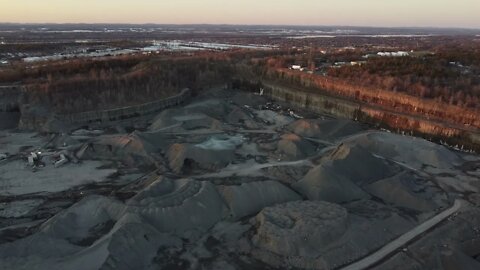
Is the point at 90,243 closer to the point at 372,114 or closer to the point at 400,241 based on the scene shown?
the point at 400,241

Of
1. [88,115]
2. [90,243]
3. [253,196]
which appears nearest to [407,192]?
[253,196]

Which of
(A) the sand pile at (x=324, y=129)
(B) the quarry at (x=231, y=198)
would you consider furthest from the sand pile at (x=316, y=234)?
(A) the sand pile at (x=324, y=129)

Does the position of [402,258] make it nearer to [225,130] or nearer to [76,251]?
[76,251]

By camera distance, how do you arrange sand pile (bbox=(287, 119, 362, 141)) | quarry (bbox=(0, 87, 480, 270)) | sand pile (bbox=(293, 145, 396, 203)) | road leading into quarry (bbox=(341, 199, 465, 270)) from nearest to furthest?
1. road leading into quarry (bbox=(341, 199, 465, 270))
2. quarry (bbox=(0, 87, 480, 270))
3. sand pile (bbox=(293, 145, 396, 203))
4. sand pile (bbox=(287, 119, 362, 141))

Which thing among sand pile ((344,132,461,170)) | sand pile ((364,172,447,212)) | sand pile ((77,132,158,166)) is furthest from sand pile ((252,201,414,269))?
sand pile ((77,132,158,166))

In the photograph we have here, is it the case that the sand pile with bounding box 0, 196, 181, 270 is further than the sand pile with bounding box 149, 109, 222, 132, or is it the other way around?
the sand pile with bounding box 149, 109, 222, 132

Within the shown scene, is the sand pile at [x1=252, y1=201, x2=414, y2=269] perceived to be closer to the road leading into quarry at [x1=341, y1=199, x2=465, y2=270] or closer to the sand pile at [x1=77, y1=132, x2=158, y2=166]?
the road leading into quarry at [x1=341, y1=199, x2=465, y2=270]
